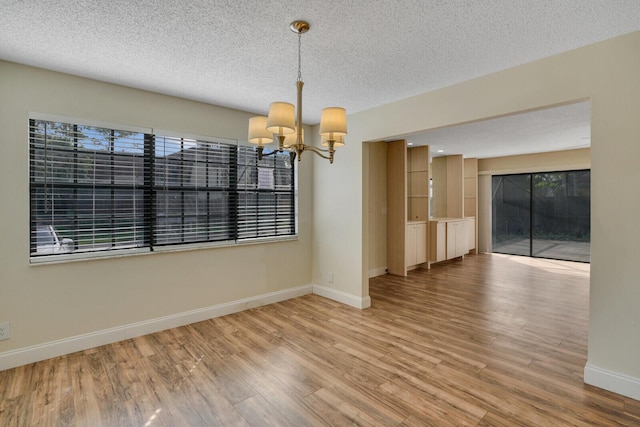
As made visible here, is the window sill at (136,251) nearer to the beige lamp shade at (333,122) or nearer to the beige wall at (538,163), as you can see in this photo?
the beige lamp shade at (333,122)

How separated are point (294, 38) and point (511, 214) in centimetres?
776

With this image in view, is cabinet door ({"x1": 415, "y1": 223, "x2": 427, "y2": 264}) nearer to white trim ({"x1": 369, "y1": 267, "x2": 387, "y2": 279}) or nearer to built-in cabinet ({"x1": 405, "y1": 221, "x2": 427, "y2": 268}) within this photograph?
built-in cabinet ({"x1": 405, "y1": 221, "x2": 427, "y2": 268})

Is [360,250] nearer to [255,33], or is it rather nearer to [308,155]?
[308,155]

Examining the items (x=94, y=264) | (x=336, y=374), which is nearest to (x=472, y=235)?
(x=336, y=374)

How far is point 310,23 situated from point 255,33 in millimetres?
406

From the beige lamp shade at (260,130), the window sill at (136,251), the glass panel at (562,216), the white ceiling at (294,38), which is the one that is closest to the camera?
the white ceiling at (294,38)

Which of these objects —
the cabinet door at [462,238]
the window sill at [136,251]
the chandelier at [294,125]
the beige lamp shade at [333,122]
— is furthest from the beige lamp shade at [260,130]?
the cabinet door at [462,238]

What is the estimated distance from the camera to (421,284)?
5191 millimetres

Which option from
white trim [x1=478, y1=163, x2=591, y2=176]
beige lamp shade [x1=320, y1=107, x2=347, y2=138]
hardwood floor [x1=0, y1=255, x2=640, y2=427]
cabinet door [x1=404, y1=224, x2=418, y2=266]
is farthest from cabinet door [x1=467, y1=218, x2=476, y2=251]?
beige lamp shade [x1=320, y1=107, x2=347, y2=138]

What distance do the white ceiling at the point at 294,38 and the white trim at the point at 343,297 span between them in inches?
101

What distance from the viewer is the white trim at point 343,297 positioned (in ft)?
13.3

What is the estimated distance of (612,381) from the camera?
2.23m

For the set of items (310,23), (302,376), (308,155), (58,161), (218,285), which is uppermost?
(310,23)

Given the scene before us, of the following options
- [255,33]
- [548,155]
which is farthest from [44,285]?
[548,155]
